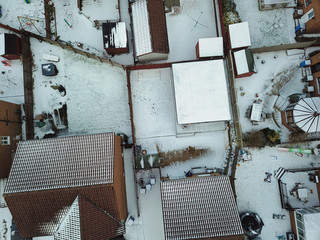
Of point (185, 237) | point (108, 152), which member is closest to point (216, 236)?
point (185, 237)

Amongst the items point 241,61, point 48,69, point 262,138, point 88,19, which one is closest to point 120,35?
point 88,19

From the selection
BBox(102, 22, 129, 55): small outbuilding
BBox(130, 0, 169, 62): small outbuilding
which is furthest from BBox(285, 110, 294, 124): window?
BBox(102, 22, 129, 55): small outbuilding

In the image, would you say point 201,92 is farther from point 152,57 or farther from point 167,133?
point 152,57

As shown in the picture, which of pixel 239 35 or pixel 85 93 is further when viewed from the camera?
pixel 85 93

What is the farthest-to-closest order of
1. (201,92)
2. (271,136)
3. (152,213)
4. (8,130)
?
(152,213) → (271,136) → (201,92) → (8,130)

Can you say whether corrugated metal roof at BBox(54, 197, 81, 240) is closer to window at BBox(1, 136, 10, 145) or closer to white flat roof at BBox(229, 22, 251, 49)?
window at BBox(1, 136, 10, 145)

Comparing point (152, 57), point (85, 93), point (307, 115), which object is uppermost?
point (152, 57)
